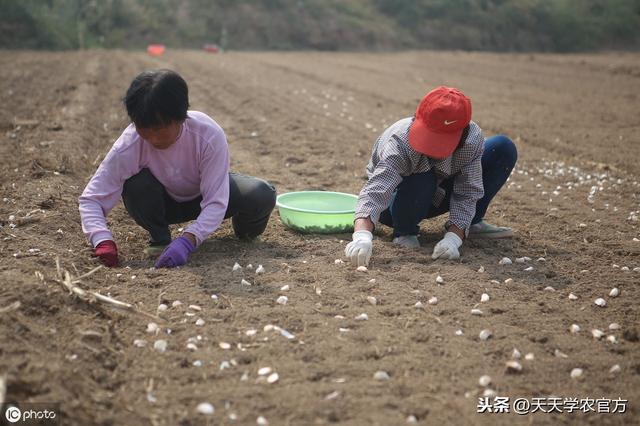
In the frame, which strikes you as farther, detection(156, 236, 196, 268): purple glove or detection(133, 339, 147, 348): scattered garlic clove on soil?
detection(156, 236, 196, 268): purple glove

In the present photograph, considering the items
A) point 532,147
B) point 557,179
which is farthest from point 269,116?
point 557,179

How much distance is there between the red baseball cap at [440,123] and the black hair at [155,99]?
1311 mm

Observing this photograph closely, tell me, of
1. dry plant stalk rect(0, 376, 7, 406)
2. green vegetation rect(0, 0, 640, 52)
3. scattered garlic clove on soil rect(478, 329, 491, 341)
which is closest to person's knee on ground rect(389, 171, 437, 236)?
scattered garlic clove on soil rect(478, 329, 491, 341)

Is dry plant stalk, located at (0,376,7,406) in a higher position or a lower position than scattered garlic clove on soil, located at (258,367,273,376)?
higher

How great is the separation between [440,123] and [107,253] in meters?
1.98

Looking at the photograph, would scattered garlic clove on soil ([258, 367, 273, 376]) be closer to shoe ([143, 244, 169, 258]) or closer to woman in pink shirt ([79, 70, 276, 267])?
woman in pink shirt ([79, 70, 276, 267])

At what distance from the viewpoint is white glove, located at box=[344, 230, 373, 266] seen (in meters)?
3.76

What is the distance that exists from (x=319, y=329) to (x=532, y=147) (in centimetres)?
541

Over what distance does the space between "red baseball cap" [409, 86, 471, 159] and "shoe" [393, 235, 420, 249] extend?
680 millimetres

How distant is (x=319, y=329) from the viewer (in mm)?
3143

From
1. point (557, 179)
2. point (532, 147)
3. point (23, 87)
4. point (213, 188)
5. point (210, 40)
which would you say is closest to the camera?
point (213, 188)

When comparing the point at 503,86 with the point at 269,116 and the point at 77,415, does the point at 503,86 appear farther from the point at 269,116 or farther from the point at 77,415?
the point at 77,415

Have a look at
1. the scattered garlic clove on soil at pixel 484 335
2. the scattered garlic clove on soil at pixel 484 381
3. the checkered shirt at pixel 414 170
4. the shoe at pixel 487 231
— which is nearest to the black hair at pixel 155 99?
the checkered shirt at pixel 414 170

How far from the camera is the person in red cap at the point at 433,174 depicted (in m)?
3.75
